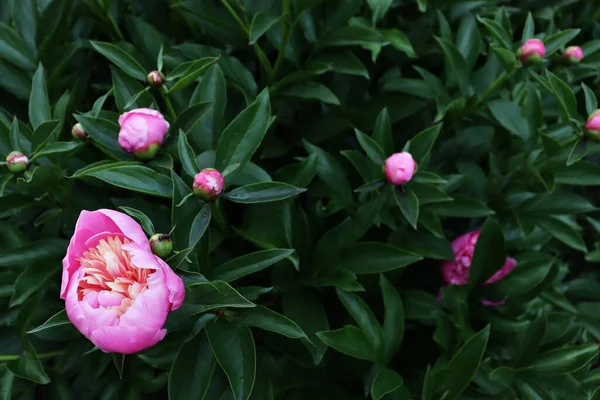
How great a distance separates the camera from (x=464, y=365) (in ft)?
2.75

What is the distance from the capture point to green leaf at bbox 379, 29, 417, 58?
3.12 ft

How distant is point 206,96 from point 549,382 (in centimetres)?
71

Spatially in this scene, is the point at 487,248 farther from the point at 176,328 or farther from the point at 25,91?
the point at 25,91

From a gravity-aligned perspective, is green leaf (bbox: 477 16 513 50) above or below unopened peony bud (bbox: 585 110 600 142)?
above

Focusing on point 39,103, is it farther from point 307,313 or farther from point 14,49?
point 307,313

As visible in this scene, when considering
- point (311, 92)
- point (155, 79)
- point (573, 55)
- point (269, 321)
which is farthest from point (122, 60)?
point (573, 55)

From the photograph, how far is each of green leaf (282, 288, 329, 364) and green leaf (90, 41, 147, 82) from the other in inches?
16.1

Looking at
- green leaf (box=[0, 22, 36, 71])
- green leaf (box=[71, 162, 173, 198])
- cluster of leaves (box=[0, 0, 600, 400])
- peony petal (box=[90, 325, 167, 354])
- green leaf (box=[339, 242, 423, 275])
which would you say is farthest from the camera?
green leaf (box=[0, 22, 36, 71])

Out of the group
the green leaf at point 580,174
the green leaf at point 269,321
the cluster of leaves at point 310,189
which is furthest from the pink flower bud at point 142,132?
the green leaf at point 580,174

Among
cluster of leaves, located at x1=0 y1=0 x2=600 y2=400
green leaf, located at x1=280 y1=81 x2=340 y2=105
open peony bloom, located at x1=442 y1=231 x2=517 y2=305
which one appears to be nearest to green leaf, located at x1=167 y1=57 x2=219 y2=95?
cluster of leaves, located at x1=0 y1=0 x2=600 y2=400

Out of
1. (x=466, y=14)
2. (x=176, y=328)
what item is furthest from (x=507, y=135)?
(x=176, y=328)

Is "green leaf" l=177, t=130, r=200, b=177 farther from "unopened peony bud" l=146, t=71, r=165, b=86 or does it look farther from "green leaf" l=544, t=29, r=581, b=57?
"green leaf" l=544, t=29, r=581, b=57

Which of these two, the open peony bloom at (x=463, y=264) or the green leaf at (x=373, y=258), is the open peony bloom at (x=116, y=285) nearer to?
the green leaf at (x=373, y=258)

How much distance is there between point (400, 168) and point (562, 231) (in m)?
0.42
